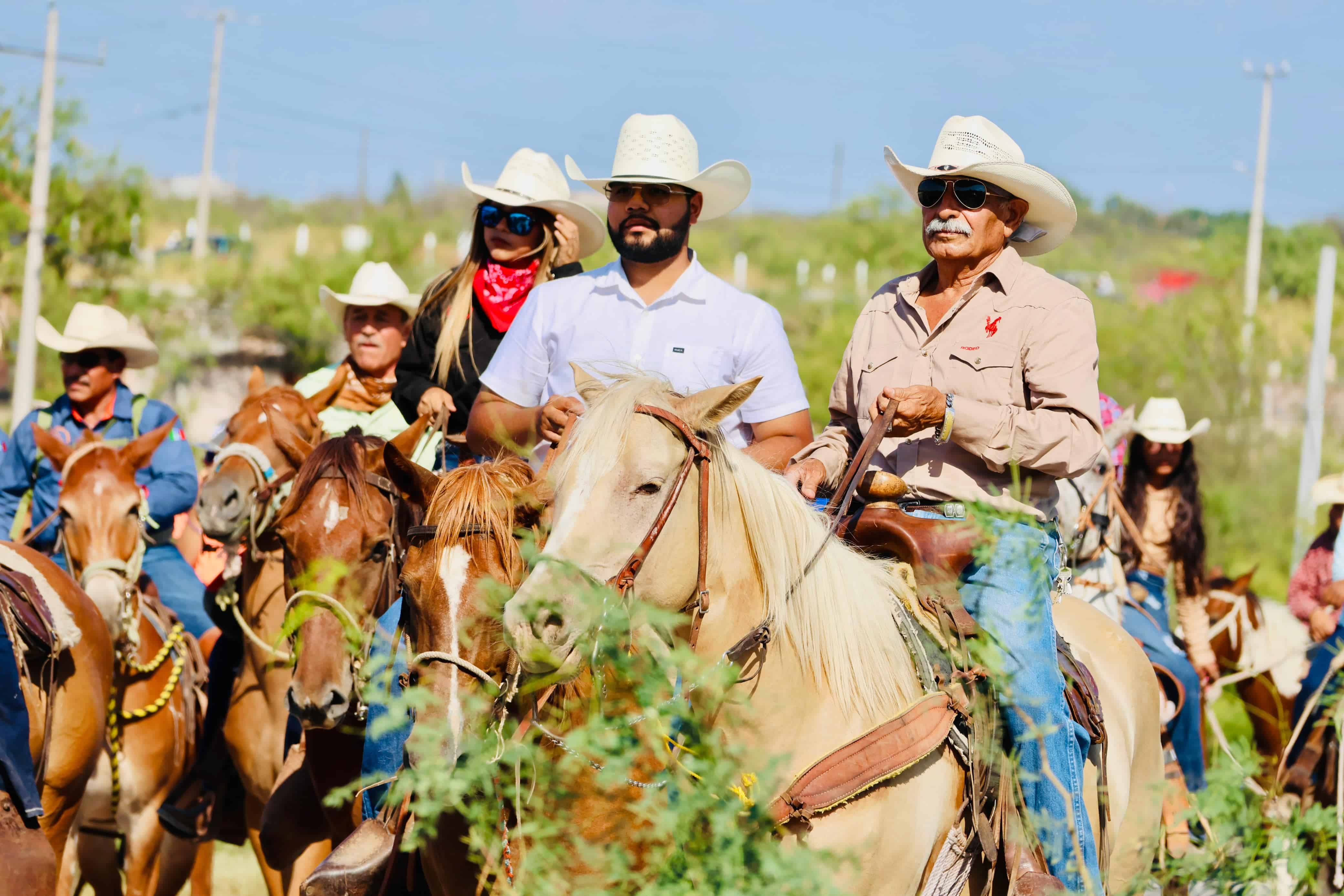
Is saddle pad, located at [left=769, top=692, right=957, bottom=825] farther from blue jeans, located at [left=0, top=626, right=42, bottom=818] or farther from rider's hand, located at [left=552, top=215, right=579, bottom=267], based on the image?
rider's hand, located at [left=552, top=215, right=579, bottom=267]

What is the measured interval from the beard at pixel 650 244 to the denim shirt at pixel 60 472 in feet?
11.4

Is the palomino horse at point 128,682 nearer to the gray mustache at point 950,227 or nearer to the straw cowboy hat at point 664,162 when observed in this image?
the straw cowboy hat at point 664,162

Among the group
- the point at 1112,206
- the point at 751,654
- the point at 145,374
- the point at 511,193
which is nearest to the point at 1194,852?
the point at 751,654

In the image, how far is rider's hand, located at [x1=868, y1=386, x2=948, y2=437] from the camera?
4.10m

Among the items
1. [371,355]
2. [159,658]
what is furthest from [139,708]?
[371,355]

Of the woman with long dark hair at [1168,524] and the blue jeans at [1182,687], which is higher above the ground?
the woman with long dark hair at [1168,524]

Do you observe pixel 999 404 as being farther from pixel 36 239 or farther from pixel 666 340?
pixel 36 239

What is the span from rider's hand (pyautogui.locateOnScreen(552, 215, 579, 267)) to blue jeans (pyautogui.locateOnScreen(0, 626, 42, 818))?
3086mm

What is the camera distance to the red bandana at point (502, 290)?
663 centimetres

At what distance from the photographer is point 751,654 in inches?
150

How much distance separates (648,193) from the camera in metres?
5.36

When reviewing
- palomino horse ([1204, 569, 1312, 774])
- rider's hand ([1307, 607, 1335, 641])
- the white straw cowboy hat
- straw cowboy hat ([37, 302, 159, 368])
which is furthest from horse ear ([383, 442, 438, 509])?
palomino horse ([1204, 569, 1312, 774])

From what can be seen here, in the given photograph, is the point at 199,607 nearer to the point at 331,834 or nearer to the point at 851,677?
the point at 331,834

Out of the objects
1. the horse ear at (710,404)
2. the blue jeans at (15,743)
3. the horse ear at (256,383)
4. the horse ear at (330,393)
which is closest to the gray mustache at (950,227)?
the horse ear at (710,404)
